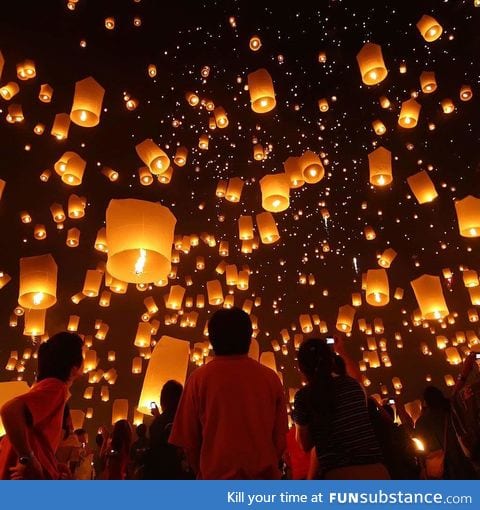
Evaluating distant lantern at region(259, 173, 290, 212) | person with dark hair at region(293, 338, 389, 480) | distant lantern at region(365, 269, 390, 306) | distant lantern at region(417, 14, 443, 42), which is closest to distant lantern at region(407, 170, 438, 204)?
distant lantern at region(365, 269, 390, 306)

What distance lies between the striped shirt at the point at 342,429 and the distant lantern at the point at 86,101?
3.48 metres

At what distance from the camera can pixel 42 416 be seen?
187 centimetres

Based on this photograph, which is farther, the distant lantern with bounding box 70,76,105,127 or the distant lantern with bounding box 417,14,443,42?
the distant lantern with bounding box 417,14,443,42

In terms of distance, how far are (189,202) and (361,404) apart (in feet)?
25.2

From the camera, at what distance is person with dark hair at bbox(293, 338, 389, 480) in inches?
72.8

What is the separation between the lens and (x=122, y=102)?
8016 mm

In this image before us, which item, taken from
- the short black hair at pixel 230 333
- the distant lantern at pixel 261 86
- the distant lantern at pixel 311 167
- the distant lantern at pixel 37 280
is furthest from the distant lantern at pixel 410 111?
the short black hair at pixel 230 333

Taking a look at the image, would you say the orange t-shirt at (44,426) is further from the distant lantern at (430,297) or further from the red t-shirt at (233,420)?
the distant lantern at (430,297)

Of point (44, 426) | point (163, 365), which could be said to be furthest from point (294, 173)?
point (44, 426)

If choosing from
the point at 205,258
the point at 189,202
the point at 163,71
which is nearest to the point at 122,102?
the point at 163,71

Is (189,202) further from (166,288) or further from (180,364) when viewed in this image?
(180,364)

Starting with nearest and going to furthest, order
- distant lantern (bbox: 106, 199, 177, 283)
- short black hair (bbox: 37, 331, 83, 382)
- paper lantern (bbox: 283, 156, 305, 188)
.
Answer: short black hair (bbox: 37, 331, 83, 382)
distant lantern (bbox: 106, 199, 177, 283)
paper lantern (bbox: 283, 156, 305, 188)

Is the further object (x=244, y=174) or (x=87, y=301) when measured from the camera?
(x=87, y=301)

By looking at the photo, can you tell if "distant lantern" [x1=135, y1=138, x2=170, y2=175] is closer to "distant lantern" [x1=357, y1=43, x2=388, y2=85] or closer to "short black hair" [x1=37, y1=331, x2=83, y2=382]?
"distant lantern" [x1=357, y1=43, x2=388, y2=85]
